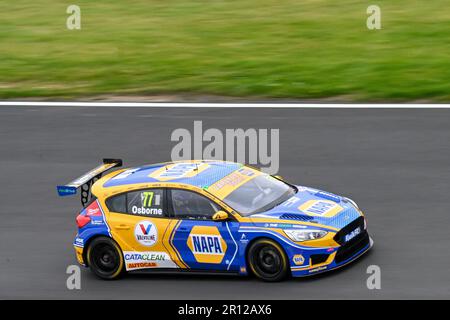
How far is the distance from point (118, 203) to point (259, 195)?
5.78 ft

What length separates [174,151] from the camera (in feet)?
55.0

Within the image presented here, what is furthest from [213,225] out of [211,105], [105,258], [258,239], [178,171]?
[211,105]

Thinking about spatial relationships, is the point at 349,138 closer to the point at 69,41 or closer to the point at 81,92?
the point at 81,92

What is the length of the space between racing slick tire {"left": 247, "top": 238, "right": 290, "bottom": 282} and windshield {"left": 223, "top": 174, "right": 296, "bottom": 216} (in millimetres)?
473

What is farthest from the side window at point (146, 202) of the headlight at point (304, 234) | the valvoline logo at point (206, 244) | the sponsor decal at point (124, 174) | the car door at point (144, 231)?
the headlight at point (304, 234)

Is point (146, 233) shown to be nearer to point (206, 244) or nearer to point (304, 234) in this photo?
point (206, 244)

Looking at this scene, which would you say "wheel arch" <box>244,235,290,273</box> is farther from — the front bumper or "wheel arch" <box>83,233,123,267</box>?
"wheel arch" <box>83,233,123,267</box>

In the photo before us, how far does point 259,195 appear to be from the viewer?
39.9ft

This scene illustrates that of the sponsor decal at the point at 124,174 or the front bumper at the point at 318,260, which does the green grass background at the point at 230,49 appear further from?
the front bumper at the point at 318,260

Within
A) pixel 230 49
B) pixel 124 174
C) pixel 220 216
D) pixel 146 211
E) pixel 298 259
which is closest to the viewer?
pixel 298 259

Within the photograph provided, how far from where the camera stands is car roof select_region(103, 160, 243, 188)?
39.6ft

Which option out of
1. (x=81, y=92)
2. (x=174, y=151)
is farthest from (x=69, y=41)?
(x=174, y=151)

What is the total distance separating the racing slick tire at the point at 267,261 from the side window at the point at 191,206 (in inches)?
27.6

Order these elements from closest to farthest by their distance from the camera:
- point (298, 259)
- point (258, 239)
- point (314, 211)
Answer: point (298, 259) < point (258, 239) < point (314, 211)
